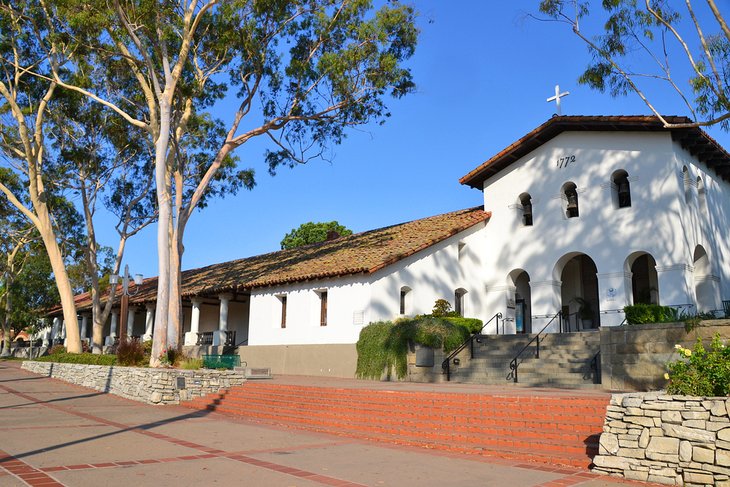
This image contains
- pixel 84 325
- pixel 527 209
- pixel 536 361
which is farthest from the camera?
pixel 84 325

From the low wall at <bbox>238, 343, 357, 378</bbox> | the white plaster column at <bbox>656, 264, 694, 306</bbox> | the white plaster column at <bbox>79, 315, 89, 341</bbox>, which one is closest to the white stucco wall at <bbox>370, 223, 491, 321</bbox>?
the low wall at <bbox>238, 343, 357, 378</bbox>

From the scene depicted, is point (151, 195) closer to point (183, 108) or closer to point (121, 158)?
point (121, 158)

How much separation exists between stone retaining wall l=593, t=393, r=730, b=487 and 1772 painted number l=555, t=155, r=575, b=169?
1544 centimetres

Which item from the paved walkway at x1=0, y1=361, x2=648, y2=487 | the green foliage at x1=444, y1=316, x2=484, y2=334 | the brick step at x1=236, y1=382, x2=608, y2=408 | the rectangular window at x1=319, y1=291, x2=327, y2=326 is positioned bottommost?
the paved walkway at x1=0, y1=361, x2=648, y2=487

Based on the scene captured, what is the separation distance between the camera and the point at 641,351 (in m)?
13.4

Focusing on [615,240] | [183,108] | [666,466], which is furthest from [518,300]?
[666,466]

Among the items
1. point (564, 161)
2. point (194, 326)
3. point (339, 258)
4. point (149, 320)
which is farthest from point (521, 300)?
point (149, 320)

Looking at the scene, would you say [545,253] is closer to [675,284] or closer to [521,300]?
[521,300]

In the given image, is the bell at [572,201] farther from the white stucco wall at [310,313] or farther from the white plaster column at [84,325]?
the white plaster column at [84,325]

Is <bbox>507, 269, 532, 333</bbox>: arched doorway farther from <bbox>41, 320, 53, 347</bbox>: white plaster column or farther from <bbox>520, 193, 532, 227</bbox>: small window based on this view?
<bbox>41, 320, 53, 347</bbox>: white plaster column

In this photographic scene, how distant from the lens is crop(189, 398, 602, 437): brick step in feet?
31.1

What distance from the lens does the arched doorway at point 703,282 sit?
20.2m

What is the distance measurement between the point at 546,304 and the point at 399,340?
630 centimetres

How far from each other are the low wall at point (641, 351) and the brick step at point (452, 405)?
3.87 metres
